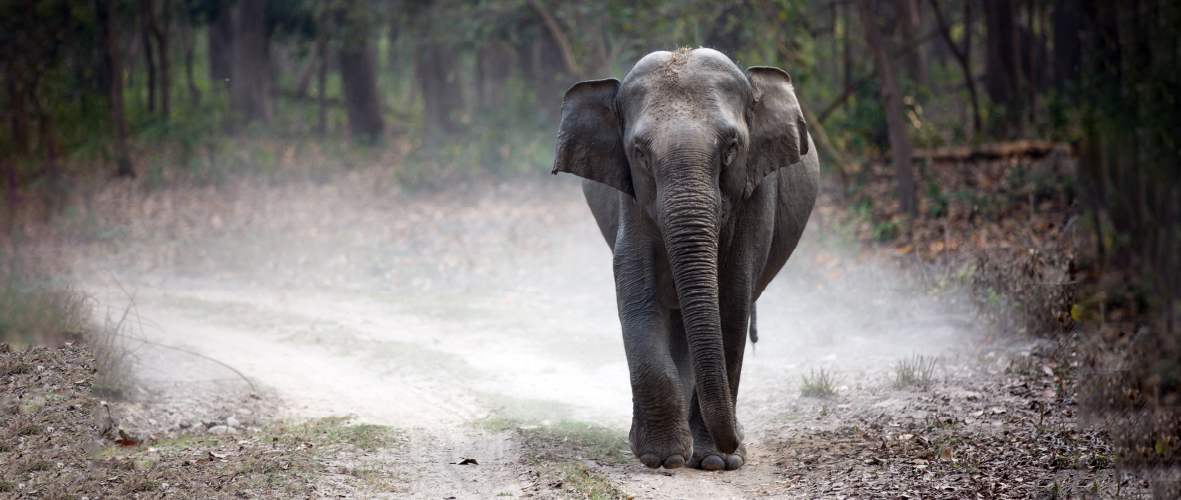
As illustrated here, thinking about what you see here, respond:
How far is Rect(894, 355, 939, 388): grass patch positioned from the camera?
699 cm

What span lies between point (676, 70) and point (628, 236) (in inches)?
39.7

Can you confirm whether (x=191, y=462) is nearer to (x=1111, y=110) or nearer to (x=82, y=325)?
(x=82, y=325)

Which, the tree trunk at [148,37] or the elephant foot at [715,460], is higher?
the tree trunk at [148,37]

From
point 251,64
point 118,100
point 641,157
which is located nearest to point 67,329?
point 641,157

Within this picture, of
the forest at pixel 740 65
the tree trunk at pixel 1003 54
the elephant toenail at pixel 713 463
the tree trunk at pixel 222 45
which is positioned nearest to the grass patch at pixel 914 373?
the forest at pixel 740 65

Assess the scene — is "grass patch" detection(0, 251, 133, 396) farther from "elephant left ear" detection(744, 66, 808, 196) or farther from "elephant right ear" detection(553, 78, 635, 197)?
"elephant left ear" detection(744, 66, 808, 196)

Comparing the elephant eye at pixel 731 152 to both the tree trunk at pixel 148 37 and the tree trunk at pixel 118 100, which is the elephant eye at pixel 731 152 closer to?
the tree trunk at pixel 118 100

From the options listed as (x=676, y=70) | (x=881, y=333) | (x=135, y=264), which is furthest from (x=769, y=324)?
(x=135, y=264)

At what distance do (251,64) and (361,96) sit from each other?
3075 mm

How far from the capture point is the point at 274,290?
12.1 metres

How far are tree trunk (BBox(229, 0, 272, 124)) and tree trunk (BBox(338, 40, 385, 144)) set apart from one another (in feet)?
7.08

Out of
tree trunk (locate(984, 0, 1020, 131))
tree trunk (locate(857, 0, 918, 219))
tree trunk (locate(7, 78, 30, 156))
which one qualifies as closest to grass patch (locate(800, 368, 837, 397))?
tree trunk (locate(857, 0, 918, 219))

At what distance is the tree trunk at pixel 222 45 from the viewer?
82.2 ft

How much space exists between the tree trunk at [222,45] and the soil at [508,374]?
1148 centimetres
